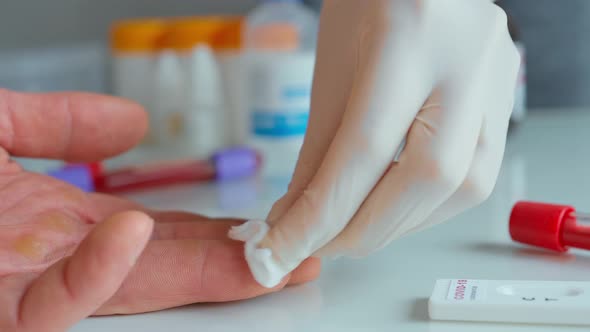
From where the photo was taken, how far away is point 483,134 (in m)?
0.59

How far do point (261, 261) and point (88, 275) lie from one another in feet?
0.49

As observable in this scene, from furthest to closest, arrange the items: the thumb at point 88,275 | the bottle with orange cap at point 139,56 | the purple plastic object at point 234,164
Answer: the bottle with orange cap at point 139,56 < the purple plastic object at point 234,164 < the thumb at point 88,275

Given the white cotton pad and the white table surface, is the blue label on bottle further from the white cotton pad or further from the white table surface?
the white cotton pad

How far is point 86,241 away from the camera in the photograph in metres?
0.48

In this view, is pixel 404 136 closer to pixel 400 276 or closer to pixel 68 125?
pixel 400 276

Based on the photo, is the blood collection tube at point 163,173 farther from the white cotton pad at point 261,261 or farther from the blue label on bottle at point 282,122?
the white cotton pad at point 261,261

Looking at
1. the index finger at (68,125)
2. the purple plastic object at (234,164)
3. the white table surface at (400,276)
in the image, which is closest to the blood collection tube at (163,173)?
the purple plastic object at (234,164)

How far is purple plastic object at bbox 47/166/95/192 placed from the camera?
1.08 m

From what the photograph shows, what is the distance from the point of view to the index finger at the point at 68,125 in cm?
79

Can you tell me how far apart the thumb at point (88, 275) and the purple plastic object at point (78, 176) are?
0.58 m

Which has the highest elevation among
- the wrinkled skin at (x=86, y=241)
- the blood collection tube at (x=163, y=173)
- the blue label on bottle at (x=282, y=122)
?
the wrinkled skin at (x=86, y=241)

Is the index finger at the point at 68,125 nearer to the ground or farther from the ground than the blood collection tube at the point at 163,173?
farther from the ground

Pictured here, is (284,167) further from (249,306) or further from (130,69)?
(249,306)

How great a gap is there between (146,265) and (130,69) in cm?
98
